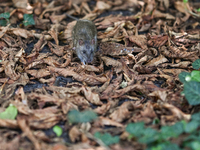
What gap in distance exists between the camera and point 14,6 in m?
6.18

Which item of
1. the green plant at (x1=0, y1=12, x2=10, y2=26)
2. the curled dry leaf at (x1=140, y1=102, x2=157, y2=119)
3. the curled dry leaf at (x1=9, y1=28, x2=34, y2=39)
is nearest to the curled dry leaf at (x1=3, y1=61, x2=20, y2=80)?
the curled dry leaf at (x1=9, y1=28, x2=34, y2=39)

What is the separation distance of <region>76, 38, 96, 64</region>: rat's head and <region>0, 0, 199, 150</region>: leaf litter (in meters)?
0.16

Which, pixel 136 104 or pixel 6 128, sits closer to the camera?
pixel 6 128

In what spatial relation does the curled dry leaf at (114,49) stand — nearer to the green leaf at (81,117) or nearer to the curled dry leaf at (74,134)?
the green leaf at (81,117)

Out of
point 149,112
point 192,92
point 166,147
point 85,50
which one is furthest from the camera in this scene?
point 85,50

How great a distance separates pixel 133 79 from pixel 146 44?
53.6 inches

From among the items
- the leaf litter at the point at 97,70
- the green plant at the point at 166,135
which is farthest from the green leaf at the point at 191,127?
the leaf litter at the point at 97,70

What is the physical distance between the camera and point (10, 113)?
128 inches

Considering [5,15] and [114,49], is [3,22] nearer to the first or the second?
[5,15]

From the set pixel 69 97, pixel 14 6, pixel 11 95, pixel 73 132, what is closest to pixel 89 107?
pixel 69 97

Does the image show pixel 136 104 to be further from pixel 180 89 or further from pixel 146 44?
pixel 146 44

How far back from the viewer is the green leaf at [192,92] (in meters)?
3.17

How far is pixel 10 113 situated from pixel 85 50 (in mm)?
2310

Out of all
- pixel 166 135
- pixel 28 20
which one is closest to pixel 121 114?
pixel 166 135
